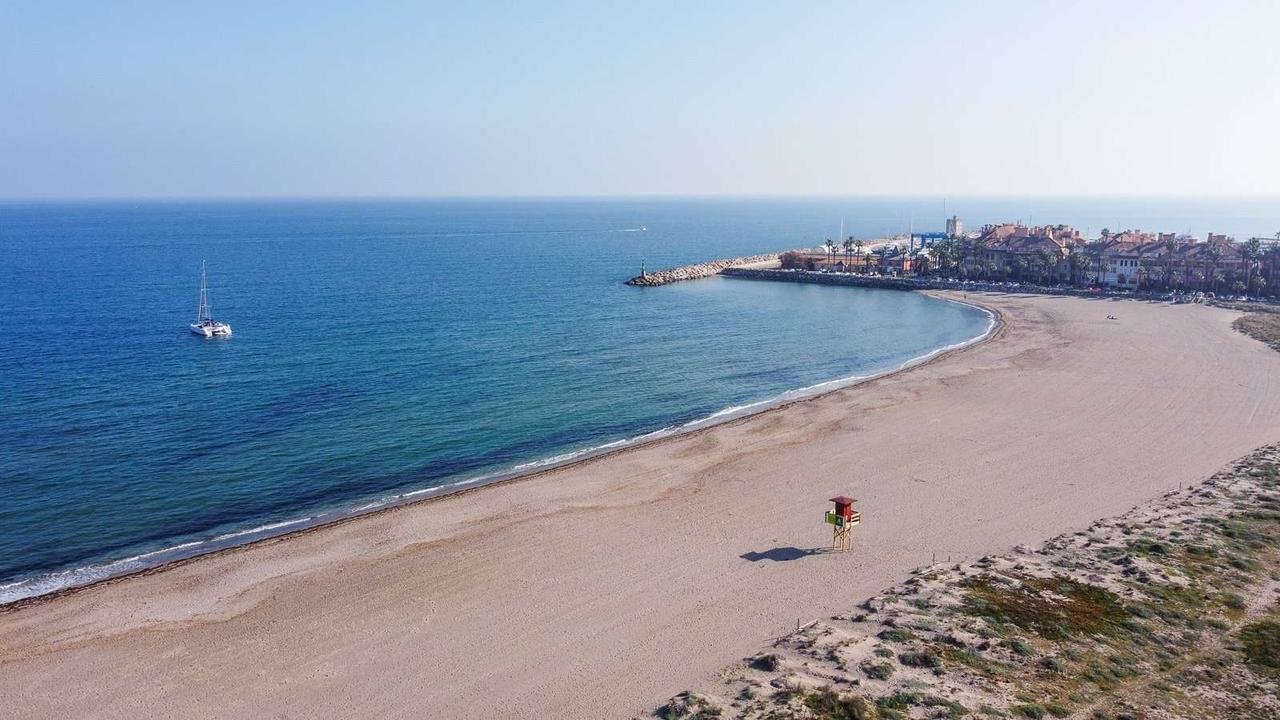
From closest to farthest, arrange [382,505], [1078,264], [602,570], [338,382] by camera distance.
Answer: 1. [602,570]
2. [382,505]
3. [338,382]
4. [1078,264]

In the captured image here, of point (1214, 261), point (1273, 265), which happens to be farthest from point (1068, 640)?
point (1214, 261)

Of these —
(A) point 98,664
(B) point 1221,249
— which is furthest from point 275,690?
(B) point 1221,249

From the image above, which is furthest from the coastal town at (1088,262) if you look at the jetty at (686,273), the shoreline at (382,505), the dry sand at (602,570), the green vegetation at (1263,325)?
the shoreline at (382,505)

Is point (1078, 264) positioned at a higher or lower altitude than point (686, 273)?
higher

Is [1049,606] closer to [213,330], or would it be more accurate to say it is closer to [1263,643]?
[1263,643]

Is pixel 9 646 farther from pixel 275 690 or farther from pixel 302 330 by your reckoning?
pixel 302 330

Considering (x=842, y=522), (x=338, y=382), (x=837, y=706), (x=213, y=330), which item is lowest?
(x=837, y=706)

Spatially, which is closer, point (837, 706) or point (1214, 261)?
point (837, 706)
